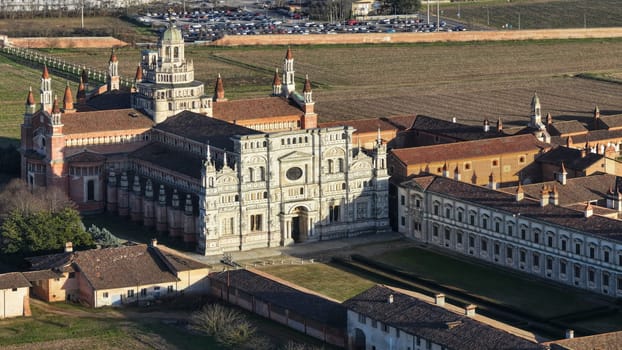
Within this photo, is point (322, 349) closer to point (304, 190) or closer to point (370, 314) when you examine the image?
point (370, 314)

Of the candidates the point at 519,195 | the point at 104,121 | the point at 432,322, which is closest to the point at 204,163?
the point at 104,121

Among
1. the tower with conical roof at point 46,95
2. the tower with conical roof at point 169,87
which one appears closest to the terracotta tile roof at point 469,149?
the tower with conical roof at point 169,87

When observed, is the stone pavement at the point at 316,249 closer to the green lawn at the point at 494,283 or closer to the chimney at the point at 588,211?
the green lawn at the point at 494,283

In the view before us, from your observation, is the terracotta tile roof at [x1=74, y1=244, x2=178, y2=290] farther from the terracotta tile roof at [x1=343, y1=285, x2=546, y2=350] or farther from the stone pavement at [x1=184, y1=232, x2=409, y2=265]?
the terracotta tile roof at [x1=343, y1=285, x2=546, y2=350]

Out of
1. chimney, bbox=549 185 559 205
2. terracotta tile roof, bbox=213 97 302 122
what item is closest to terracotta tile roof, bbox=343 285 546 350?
chimney, bbox=549 185 559 205

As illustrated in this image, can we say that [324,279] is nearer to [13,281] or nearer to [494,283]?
[494,283]
